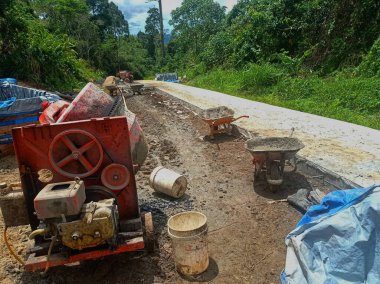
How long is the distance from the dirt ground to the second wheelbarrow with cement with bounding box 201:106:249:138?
44 centimetres

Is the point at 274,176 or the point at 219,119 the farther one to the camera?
the point at 219,119

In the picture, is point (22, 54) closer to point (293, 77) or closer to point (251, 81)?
point (251, 81)

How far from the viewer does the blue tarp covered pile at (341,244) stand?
9.29ft

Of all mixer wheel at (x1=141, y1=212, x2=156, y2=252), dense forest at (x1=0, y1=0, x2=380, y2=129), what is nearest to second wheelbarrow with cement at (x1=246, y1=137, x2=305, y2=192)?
mixer wheel at (x1=141, y1=212, x2=156, y2=252)

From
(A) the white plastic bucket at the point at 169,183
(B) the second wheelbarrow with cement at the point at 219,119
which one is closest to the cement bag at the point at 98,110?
(A) the white plastic bucket at the point at 169,183

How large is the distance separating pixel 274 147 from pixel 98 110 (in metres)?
3.10

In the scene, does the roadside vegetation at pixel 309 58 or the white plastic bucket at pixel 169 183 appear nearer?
the white plastic bucket at pixel 169 183

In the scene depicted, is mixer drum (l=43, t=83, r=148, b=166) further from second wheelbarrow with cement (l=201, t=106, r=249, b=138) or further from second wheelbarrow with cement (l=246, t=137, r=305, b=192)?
second wheelbarrow with cement (l=201, t=106, r=249, b=138)

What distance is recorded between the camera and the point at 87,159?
402 centimetres

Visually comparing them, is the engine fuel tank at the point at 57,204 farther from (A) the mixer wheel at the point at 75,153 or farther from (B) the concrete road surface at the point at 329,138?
(B) the concrete road surface at the point at 329,138

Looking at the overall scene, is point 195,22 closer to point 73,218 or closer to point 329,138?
point 329,138

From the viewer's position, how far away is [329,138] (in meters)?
7.80

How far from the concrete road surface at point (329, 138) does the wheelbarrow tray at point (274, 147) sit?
689mm

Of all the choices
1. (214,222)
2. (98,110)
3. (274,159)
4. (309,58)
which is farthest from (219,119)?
(309,58)
